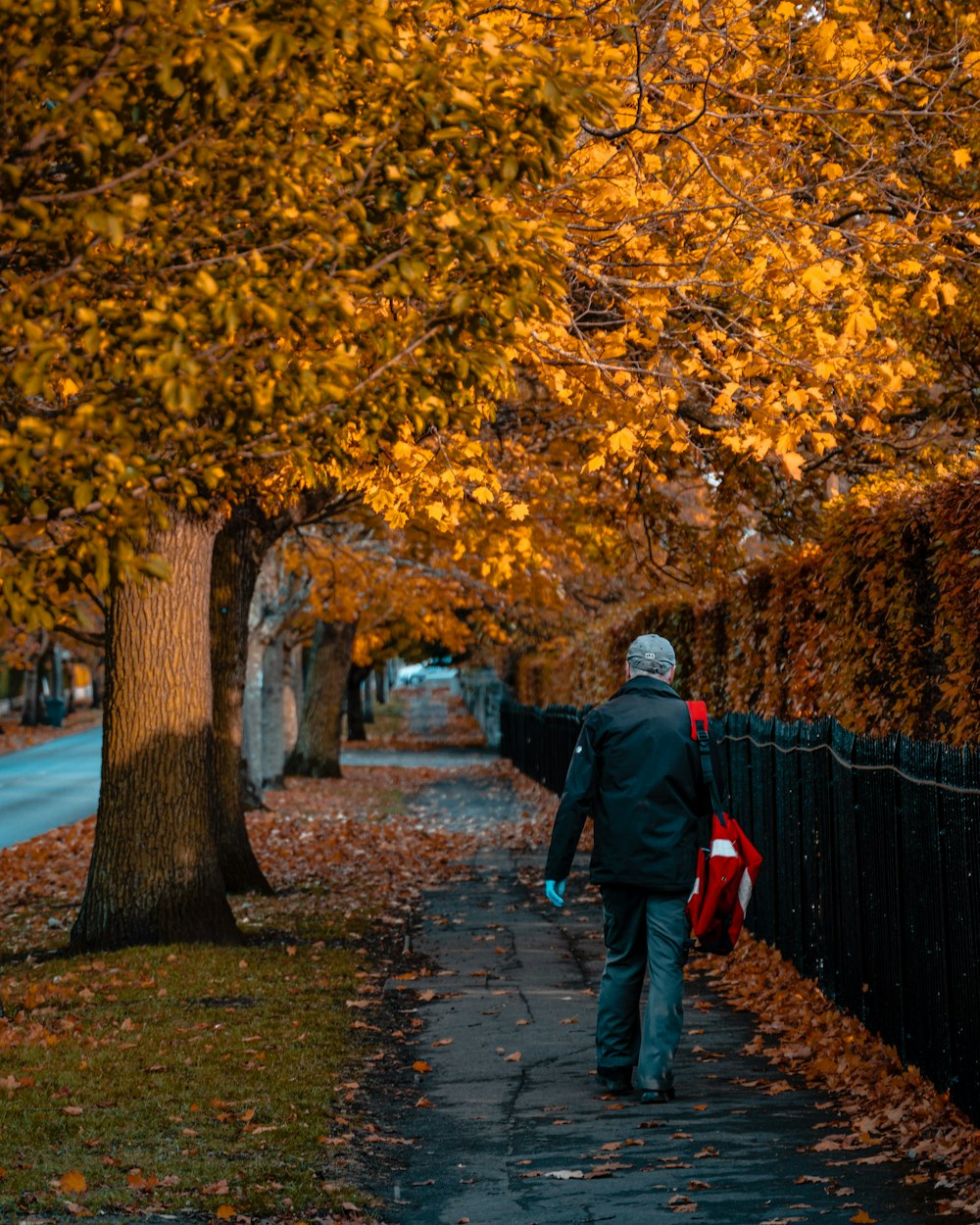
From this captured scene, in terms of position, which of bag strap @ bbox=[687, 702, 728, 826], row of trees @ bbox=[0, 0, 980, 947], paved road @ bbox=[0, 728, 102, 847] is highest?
row of trees @ bbox=[0, 0, 980, 947]

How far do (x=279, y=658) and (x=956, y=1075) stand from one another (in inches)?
1072

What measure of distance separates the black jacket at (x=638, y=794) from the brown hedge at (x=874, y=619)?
140 cm

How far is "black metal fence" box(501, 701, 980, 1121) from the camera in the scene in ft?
20.5

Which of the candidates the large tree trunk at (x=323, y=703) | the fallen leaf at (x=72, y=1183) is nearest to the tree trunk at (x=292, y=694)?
the large tree trunk at (x=323, y=703)

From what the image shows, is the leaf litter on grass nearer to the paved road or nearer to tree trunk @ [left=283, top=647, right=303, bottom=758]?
the paved road

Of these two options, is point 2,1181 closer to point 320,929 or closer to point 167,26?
point 167,26

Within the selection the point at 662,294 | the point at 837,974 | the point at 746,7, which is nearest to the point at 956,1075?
the point at 837,974

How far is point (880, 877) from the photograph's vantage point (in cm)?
768

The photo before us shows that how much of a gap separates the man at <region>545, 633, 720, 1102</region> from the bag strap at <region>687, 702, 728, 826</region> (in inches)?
1.4

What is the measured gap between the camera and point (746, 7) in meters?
10.4

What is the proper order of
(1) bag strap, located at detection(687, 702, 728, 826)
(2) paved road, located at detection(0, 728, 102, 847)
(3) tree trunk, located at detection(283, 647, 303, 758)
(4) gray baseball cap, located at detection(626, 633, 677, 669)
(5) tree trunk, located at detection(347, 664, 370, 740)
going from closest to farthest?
(1) bag strap, located at detection(687, 702, 728, 826) < (4) gray baseball cap, located at detection(626, 633, 677, 669) < (2) paved road, located at detection(0, 728, 102, 847) < (3) tree trunk, located at detection(283, 647, 303, 758) < (5) tree trunk, located at detection(347, 664, 370, 740)

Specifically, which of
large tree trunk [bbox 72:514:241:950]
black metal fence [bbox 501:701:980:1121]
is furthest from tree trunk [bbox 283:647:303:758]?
black metal fence [bbox 501:701:980:1121]

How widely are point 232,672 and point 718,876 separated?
31.5 ft

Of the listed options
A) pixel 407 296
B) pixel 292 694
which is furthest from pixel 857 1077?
pixel 292 694
